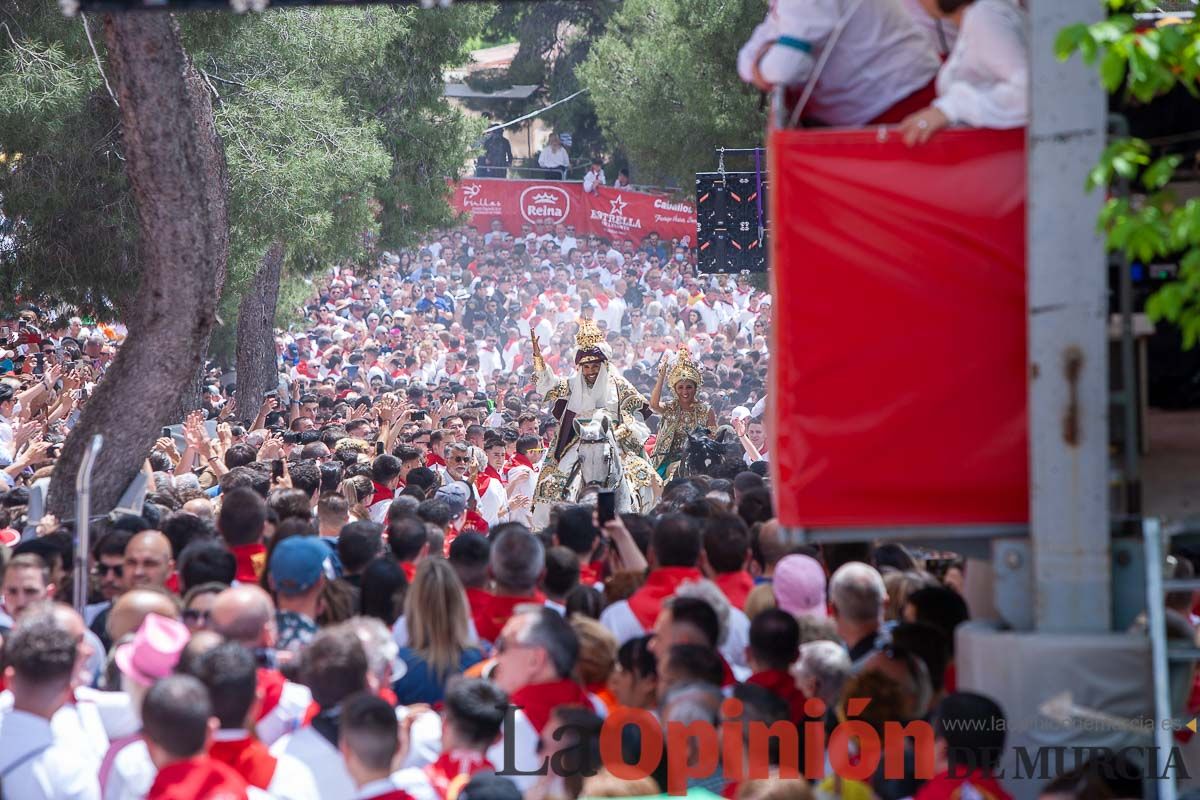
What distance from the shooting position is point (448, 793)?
5.23 meters

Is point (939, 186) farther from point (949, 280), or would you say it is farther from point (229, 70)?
point (229, 70)

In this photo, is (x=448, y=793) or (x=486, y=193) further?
(x=486, y=193)

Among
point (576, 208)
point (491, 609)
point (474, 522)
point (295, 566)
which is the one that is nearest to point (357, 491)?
point (474, 522)

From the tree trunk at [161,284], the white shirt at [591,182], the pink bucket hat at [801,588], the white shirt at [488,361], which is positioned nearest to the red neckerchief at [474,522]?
the tree trunk at [161,284]

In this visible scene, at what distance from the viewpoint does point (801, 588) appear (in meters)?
7.13

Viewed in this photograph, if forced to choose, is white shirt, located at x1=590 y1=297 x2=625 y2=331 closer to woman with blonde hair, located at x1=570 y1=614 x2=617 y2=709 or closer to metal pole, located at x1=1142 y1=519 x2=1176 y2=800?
woman with blonde hair, located at x1=570 y1=614 x2=617 y2=709

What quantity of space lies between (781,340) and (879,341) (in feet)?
1.28

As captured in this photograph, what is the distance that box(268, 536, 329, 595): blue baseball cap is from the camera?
6.75 meters

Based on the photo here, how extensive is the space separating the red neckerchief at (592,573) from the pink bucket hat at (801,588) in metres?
1.57

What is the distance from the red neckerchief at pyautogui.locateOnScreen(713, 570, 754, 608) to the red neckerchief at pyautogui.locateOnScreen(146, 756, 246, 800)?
138 inches

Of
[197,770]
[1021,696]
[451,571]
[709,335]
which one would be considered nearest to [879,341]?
[1021,696]

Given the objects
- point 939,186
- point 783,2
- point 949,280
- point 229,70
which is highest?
point 229,70

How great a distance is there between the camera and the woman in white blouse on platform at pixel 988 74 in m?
6.00

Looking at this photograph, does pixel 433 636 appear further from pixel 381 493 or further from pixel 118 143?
pixel 118 143
